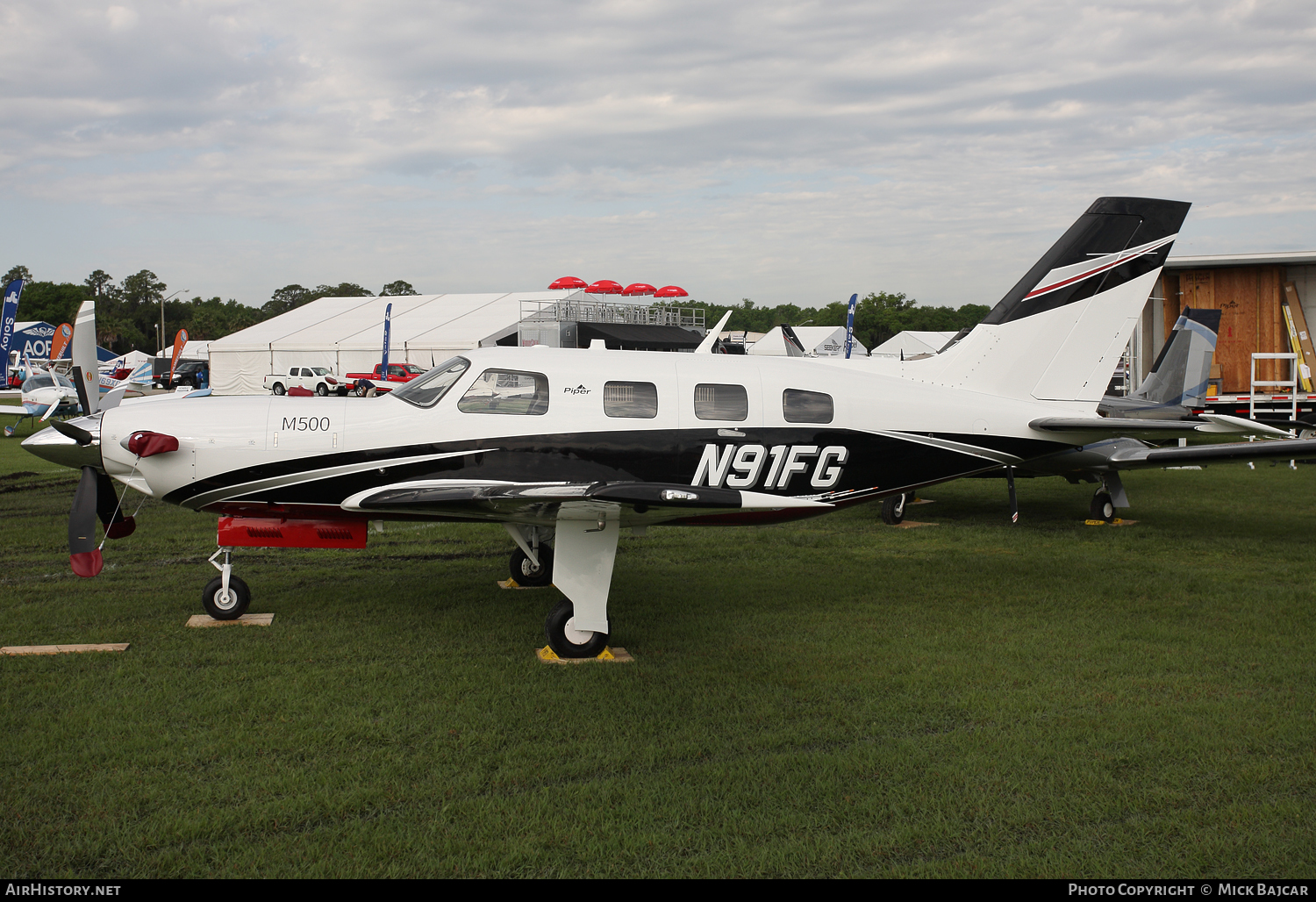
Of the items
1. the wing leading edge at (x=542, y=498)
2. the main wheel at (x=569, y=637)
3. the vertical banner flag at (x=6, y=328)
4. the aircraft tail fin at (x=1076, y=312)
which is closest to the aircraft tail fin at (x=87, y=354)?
the wing leading edge at (x=542, y=498)

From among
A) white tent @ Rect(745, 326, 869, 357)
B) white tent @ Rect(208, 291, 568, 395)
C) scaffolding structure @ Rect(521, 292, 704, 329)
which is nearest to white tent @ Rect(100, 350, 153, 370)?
white tent @ Rect(208, 291, 568, 395)

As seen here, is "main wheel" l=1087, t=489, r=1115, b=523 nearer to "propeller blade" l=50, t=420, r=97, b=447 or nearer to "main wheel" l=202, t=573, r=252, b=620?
"main wheel" l=202, t=573, r=252, b=620

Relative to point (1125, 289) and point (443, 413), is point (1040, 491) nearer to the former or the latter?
point (1125, 289)

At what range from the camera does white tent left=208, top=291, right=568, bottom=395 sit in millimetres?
45688

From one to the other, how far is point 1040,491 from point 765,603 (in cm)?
1048

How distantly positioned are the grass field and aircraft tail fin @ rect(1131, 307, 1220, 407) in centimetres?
682

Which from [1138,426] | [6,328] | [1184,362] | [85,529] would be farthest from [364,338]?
[1138,426]

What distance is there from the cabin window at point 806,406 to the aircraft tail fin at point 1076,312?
1789mm

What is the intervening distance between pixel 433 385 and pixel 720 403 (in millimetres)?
2534

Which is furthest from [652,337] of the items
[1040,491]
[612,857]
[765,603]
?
[612,857]

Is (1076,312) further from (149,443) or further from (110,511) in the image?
(110,511)

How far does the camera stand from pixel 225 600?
761 cm

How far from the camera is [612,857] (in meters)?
3.97

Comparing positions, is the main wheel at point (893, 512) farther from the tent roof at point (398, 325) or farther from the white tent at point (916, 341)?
the white tent at point (916, 341)
